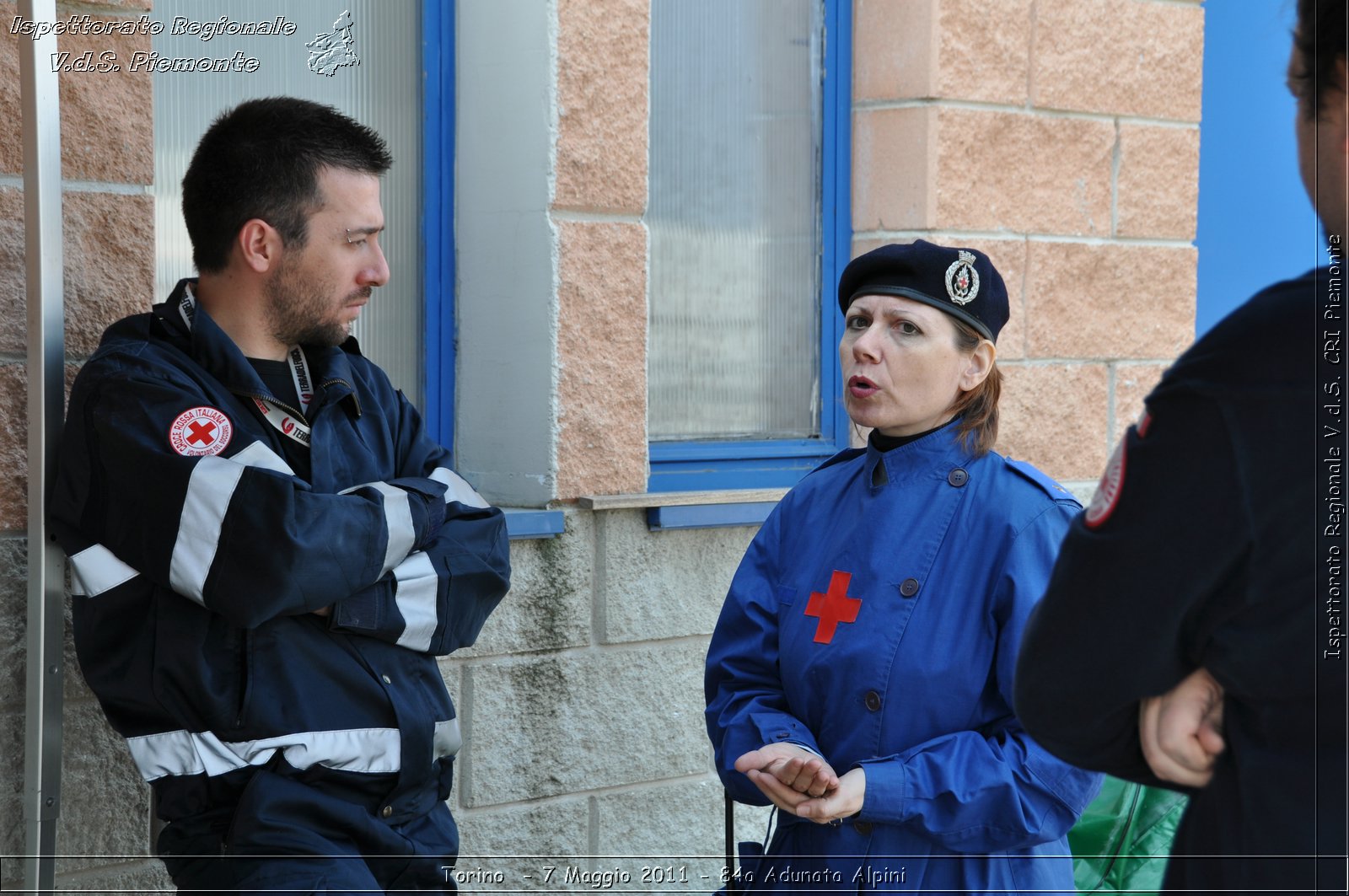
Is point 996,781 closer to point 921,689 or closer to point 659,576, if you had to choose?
point 921,689

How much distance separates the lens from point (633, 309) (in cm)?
366

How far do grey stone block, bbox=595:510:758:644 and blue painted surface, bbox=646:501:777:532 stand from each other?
0.03m

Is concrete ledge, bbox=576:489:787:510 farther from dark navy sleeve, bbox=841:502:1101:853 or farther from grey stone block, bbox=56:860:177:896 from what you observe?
dark navy sleeve, bbox=841:502:1101:853

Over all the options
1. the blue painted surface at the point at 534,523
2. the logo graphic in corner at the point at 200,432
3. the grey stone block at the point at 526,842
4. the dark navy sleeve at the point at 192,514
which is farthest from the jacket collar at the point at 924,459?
the grey stone block at the point at 526,842

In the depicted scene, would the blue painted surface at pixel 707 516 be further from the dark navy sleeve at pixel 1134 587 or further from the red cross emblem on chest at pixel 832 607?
the dark navy sleeve at pixel 1134 587

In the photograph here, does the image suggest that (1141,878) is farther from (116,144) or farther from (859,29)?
(116,144)

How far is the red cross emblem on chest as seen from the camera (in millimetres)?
2316

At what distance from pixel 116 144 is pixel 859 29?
2.26 meters

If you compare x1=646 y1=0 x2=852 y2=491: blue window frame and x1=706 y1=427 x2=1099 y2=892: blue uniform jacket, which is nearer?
x1=706 y1=427 x2=1099 y2=892: blue uniform jacket

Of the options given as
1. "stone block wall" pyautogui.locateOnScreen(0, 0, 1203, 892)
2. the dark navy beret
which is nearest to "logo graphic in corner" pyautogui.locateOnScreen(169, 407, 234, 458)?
"stone block wall" pyautogui.locateOnScreen(0, 0, 1203, 892)

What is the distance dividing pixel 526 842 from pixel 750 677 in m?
1.37

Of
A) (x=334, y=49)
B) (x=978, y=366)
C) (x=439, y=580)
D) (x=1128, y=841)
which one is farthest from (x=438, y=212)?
(x=1128, y=841)

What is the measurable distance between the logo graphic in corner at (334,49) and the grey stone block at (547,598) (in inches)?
50.6

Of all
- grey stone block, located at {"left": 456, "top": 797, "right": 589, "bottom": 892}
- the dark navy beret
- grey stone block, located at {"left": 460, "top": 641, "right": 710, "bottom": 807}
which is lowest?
grey stone block, located at {"left": 456, "top": 797, "right": 589, "bottom": 892}
